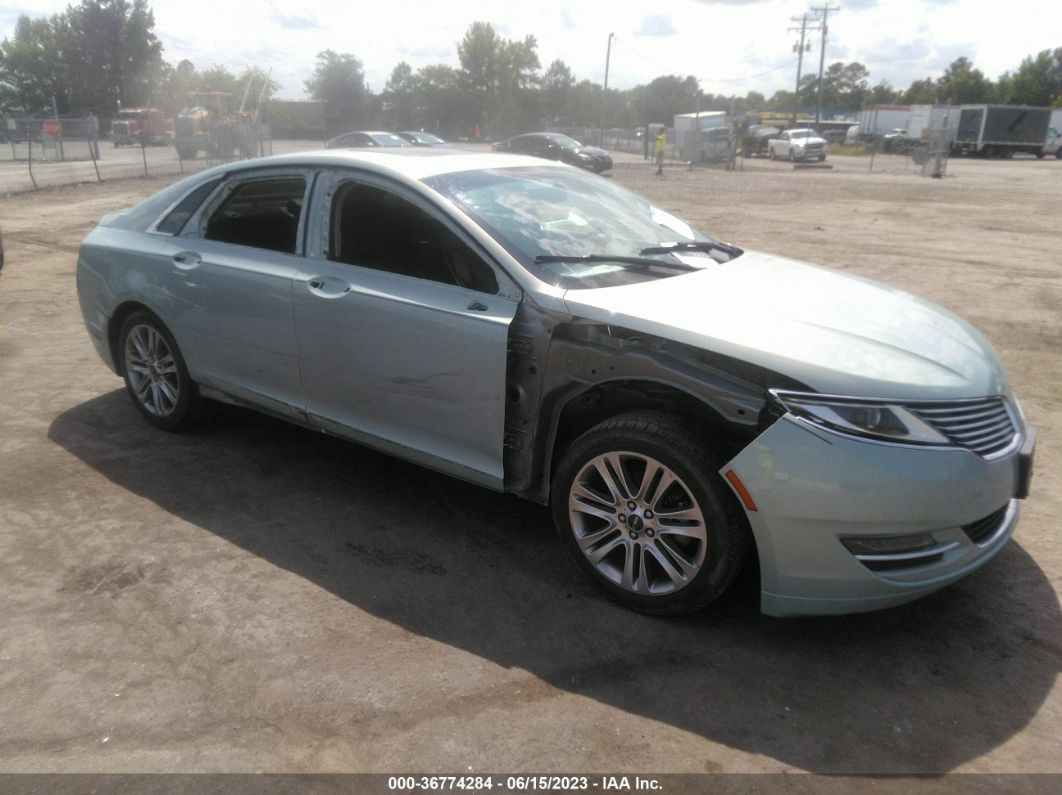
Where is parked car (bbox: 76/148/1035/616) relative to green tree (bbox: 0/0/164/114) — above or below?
below

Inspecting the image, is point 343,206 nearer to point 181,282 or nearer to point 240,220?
point 240,220

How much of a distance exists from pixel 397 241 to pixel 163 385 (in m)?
2.03

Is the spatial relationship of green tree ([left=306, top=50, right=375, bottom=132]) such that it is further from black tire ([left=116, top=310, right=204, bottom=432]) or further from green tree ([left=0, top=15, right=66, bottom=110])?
black tire ([left=116, top=310, right=204, bottom=432])

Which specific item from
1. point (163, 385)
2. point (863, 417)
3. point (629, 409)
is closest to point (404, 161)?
point (629, 409)

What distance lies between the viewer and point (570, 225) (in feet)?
13.2

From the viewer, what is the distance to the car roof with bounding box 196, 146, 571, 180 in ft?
13.5

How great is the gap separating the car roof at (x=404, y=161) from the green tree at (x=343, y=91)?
247ft

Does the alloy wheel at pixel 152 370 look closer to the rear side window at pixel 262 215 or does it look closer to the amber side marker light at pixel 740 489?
the rear side window at pixel 262 215

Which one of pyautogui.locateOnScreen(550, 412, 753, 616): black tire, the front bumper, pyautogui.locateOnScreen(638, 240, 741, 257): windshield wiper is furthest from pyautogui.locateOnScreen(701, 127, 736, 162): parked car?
the front bumper

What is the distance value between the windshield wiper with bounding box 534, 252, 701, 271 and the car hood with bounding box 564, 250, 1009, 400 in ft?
0.32

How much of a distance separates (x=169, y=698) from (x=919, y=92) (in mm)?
113710

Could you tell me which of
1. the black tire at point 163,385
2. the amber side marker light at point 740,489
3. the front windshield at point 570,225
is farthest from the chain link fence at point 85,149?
the amber side marker light at point 740,489

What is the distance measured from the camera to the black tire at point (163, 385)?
5023 millimetres

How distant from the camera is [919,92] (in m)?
101
